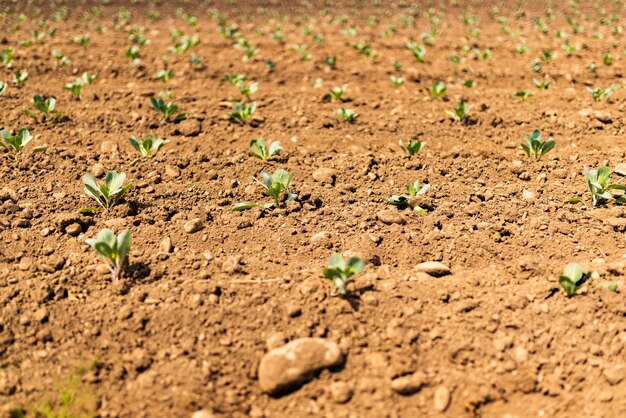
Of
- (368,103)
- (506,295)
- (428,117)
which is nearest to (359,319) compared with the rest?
(506,295)

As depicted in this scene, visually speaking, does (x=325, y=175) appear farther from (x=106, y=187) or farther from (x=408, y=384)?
(x=408, y=384)

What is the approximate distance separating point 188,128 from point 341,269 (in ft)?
9.47

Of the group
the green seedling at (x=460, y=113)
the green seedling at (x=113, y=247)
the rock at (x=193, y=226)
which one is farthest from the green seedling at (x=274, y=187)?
the green seedling at (x=460, y=113)

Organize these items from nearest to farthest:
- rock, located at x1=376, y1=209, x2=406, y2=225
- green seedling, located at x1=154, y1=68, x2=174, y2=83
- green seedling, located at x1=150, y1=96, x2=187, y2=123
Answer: rock, located at x1=376, y1=209, x2=406, y2=225 < green seedling, located at x1=150, y1=96, x2=187, y2=123 < green seedling, located at x1=154, y1=68, x2=174, y2=83

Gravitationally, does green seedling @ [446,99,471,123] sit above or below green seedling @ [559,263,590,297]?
above

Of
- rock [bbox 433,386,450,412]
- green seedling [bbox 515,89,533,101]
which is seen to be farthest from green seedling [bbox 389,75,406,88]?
rock [bbox 433,386,450,412]

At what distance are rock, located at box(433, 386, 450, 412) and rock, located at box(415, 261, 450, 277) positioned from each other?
76 cm

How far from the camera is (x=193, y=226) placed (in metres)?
3.02

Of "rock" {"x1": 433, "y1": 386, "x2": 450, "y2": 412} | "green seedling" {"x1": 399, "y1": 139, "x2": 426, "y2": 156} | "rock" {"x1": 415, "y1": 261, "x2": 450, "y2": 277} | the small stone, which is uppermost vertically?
"green seedling" {"x1": 399, "y1": 139, "x2": 426, "y2": 156}

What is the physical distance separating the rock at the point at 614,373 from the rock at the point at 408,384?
78 centimetres

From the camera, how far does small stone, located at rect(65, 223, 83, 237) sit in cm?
299

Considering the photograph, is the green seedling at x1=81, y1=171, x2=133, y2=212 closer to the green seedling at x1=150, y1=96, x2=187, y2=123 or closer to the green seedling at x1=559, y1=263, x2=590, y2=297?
the green seedling at x1=150, y1=96, x2=187, y2=123

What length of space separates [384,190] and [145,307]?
1934mm

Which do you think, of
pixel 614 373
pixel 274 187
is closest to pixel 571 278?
pixel 614 373
